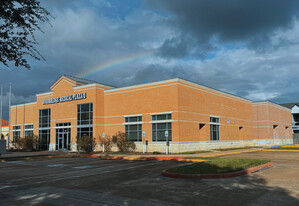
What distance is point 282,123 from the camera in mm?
58938

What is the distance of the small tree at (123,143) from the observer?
34250 millimetres

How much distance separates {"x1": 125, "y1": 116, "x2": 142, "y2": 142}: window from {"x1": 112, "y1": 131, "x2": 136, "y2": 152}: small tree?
2.31ft

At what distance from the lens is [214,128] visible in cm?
3822

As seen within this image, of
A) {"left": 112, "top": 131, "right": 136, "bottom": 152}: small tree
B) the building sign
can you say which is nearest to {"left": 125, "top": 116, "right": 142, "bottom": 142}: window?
{"left": 112, "top": 131, "right": 136, "bottom": 152}: small tree

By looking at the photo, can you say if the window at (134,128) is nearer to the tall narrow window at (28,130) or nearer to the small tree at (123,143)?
the small tree at (123,143)

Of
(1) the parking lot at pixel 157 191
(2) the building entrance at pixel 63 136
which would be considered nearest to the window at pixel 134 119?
(2) the building entrance at pixel 63 136

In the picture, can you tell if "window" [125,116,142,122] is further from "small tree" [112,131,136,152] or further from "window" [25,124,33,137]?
"window" [25,124,33,137]

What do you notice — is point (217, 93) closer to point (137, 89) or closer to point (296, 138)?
point (137, 89)

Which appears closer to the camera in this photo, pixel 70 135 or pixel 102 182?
pixel 102 182

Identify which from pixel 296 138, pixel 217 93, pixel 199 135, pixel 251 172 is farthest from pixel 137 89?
pixel 296 138

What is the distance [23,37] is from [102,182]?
282 inches

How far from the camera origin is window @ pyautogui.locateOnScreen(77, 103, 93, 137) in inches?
1487

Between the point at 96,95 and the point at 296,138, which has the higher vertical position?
the point at 96,95

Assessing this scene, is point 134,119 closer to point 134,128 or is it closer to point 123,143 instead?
point 134,128
